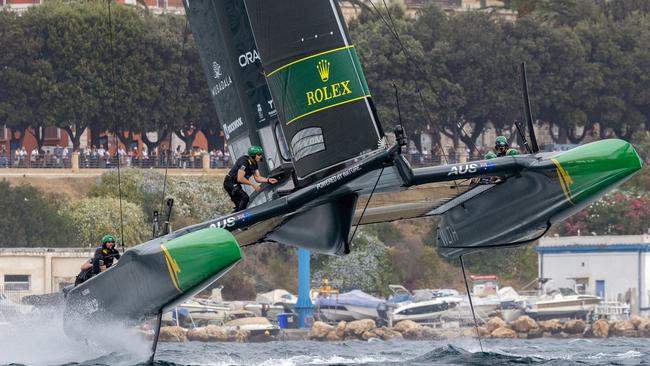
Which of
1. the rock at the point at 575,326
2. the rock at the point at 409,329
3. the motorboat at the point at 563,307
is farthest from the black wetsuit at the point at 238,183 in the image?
the motorboat at the point at 563,307

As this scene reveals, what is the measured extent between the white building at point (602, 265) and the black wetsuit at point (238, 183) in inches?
1093

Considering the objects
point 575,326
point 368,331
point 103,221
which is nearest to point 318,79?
point 368,331

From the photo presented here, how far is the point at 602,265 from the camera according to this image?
49938mm

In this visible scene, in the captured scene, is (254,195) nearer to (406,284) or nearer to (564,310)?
(564,310)

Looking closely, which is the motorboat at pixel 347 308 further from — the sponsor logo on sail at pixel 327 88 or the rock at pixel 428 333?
the sponsor logo on sail at pixel 327 88

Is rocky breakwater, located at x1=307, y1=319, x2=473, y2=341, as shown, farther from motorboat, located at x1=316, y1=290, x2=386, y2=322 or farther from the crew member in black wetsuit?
the crew member in black wetsuit

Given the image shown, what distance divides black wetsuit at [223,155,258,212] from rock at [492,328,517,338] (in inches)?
823

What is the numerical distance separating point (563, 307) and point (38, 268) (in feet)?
42.2

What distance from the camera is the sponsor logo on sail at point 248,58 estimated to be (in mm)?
23891

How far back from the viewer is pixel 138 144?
70.4 m

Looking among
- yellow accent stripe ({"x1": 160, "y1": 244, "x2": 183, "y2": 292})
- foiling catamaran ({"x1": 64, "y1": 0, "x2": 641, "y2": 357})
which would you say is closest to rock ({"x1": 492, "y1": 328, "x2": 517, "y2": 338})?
foiling catamaran ({"x1": 64, "y1": 0, "x2": 641, "y2": 357})

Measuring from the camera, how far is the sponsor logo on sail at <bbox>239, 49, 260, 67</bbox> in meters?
23.9

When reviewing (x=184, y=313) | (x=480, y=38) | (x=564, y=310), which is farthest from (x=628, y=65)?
(x=184, y=313)

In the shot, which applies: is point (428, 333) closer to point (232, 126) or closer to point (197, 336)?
point (197, 336)
